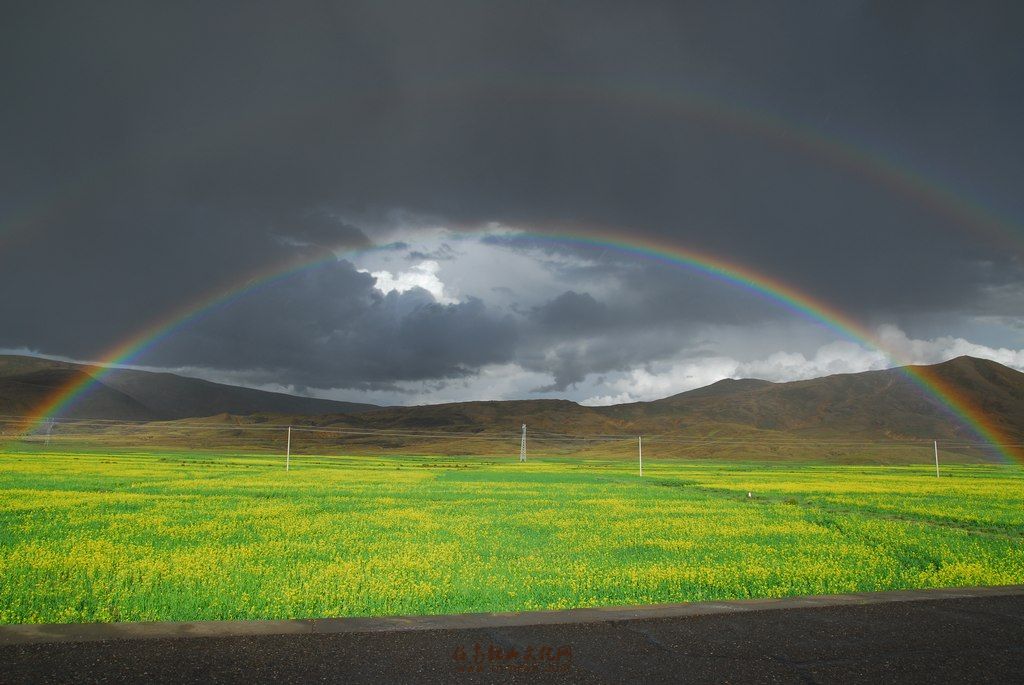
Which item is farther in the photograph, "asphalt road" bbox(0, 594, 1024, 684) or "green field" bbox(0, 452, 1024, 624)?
"green field" bbox(0, 452, 1024, 624)

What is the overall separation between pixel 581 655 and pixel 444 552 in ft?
23.6

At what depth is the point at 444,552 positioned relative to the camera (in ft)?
43.0

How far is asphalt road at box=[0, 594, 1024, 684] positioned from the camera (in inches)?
223

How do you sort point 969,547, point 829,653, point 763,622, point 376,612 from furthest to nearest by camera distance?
point 969,547 → point 376,612 → point 763,622 → point 829,653

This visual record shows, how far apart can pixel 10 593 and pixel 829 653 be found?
9593mm

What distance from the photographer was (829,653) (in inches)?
256

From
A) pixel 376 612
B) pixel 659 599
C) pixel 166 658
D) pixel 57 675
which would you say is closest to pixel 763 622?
pixel 659 599

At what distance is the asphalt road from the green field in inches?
78.9

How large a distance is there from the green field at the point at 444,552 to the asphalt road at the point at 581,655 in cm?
200

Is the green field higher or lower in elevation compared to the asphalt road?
lower

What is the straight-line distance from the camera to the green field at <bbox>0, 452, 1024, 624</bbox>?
9078mm

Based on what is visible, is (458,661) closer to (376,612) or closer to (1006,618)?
(376,612)

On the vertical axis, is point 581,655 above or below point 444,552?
above

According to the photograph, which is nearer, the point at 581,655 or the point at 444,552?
the point at 581,655
